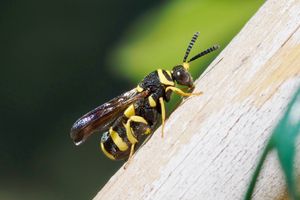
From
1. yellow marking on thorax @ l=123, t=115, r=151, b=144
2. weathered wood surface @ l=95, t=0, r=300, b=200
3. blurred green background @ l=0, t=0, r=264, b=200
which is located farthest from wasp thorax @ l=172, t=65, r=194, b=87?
blurred green background @ l=0, t=0, r=264, b=200

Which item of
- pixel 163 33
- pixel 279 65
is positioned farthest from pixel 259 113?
pixel 163 33

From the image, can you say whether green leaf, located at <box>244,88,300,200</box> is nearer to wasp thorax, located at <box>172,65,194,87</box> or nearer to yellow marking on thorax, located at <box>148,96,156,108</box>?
wasp thorax, located at <box>172,65,194,87</box>

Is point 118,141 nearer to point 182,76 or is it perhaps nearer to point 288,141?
point 182,76

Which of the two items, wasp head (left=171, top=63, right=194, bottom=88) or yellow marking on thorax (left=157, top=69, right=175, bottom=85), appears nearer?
wasp head (left=171, top=63, right=194, bottom=88)

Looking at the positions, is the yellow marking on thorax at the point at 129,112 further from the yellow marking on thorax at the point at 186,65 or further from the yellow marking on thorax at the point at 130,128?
the yellow marking on thorax at the point at 186,65

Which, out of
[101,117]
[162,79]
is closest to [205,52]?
[162,79]

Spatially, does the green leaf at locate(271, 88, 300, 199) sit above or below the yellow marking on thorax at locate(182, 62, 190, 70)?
below

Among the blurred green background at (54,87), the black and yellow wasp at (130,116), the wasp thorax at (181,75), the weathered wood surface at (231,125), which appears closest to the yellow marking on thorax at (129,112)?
the black and yellow wasp at (130,116)
